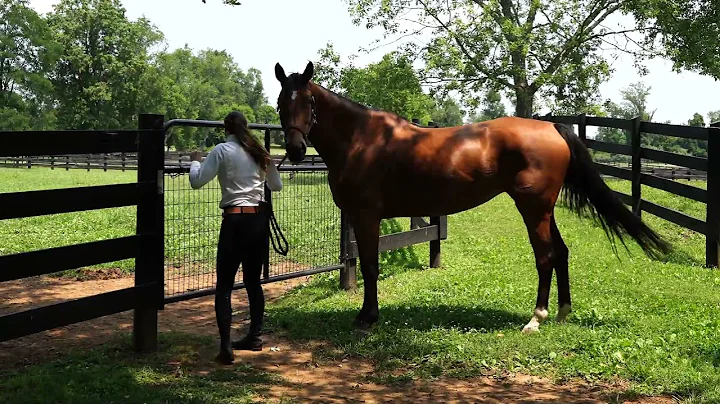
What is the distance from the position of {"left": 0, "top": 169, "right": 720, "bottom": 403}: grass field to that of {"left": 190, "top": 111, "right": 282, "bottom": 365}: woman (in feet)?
2.11

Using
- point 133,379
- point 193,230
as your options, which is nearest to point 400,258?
point 193,230

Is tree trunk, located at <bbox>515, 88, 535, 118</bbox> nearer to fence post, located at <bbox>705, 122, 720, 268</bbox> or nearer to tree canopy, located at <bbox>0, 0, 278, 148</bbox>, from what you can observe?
fence post, located at <bbox>705, 122, 720, 268</bbox>

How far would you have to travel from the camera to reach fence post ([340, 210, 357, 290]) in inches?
287

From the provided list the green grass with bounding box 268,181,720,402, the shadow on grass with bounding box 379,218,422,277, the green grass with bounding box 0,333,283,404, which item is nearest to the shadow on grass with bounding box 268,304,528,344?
the green grass with bounding box 268,181,720,402

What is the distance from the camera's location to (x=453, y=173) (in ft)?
19.3

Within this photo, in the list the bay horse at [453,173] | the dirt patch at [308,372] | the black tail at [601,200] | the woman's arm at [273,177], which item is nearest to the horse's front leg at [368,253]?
the bay horse at [453,173]

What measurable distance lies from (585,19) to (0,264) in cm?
2311

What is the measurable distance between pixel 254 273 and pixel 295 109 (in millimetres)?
1425

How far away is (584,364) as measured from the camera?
457cm

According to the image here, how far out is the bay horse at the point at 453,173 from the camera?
5777 mm

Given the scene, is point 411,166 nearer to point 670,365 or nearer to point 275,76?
point 275,76

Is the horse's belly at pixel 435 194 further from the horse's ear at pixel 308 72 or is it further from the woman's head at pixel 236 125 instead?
the woman's head at pixel 236 125

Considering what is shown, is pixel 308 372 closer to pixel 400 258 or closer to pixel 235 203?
pixel 235 203

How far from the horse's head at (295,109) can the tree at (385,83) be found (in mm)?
17309
